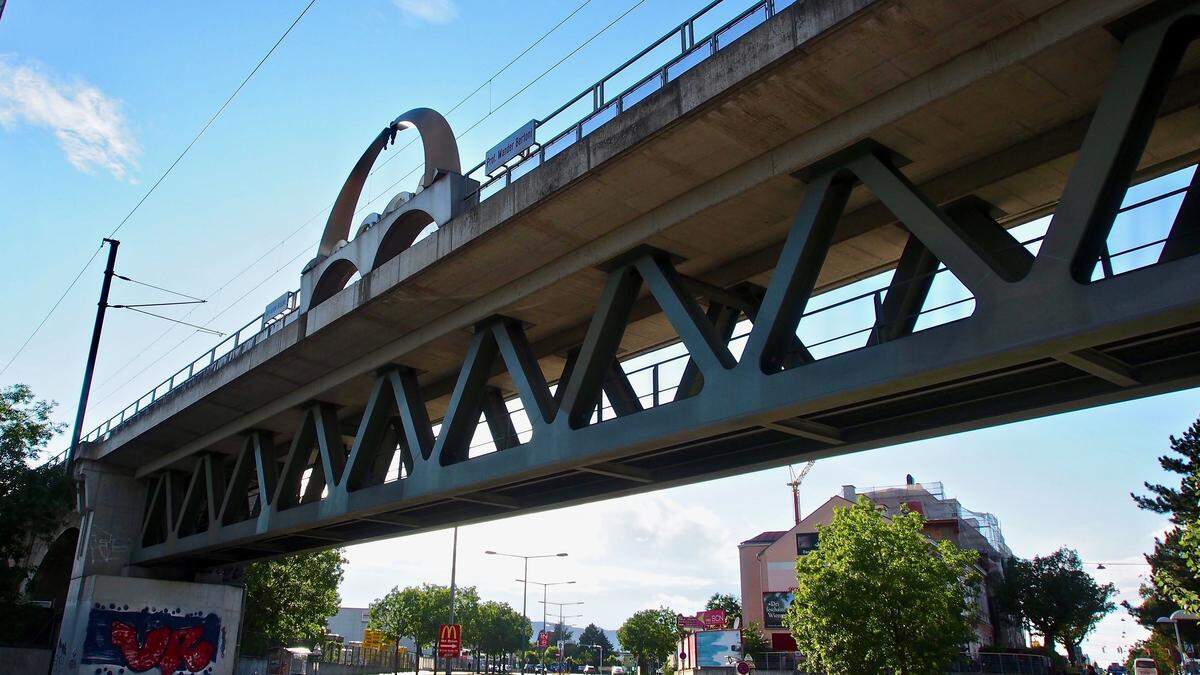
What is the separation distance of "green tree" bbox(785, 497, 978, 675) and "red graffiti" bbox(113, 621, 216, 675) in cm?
2212

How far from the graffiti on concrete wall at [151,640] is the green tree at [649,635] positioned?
77812 mm

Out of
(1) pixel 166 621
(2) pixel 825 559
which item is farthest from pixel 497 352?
(2) pixel 825 559

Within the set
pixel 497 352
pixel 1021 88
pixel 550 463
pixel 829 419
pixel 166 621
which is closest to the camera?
pixel 1021 88

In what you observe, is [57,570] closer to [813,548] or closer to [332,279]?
[332,279]

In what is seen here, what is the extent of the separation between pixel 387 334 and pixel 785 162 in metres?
9.39

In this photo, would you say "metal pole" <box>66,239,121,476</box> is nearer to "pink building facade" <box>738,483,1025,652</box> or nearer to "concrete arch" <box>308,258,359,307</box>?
"concrete arch" <box>308,258,359,307</box>

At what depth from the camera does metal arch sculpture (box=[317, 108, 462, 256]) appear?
668 inches

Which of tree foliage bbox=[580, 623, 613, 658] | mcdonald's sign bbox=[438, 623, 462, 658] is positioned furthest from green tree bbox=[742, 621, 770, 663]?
tree foliage bbox=[580, 623, 613, 658]

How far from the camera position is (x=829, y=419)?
39.3 feet

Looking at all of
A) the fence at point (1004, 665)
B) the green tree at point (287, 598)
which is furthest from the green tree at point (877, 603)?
the green tree at point (287, 598)

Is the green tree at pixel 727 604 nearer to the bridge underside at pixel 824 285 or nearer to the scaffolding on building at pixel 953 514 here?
the scaffolding on building at pixel 953 514

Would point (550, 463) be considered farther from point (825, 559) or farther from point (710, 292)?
point (825, 559)

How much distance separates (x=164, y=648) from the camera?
92.8 feet

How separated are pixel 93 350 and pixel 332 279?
Answer: 17.8 m
